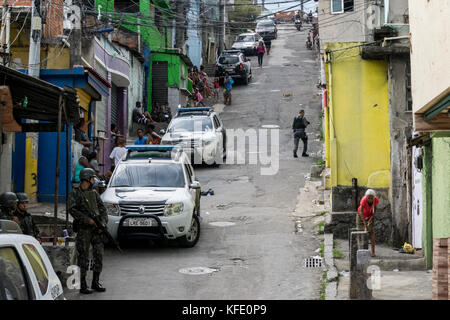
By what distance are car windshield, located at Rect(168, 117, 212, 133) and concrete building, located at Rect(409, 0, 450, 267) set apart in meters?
11.2

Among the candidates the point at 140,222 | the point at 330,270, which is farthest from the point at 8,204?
the point at 330,270

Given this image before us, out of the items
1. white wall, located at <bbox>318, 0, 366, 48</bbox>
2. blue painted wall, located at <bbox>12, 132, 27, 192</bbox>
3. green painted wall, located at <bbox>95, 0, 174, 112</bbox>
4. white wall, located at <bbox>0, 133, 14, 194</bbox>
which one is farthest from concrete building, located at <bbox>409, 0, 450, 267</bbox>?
green painted wall, located at <bbox>95, 0, 174, 112</bbox>

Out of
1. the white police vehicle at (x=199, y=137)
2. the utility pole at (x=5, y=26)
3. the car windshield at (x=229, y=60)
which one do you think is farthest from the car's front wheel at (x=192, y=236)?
the car windshield at (x=229, y=60)

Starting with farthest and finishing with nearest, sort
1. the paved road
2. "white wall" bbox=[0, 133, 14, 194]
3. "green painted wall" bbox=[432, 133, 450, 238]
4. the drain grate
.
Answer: "white wall" bbox=[0, 133, 14, 194] < the drain grate < "green painted wall" bbox=[432, 133, 450, 238] < the paved road

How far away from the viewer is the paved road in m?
12.4

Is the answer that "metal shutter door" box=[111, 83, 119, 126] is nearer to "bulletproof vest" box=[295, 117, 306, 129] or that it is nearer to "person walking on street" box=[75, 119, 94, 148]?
"bulletproof vest" box=[295, 117, 306, 129]

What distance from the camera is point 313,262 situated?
14.7 metres

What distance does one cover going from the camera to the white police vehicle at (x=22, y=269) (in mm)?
5984

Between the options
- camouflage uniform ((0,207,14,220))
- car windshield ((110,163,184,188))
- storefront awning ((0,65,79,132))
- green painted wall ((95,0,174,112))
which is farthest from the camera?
green painted wall ((95,0,174,112))

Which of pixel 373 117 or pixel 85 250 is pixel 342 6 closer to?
pixel 373 117

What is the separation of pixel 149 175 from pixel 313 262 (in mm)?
4049

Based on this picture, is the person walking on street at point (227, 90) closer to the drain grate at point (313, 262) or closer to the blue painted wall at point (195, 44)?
the blue painted wall at point (195, 44)
